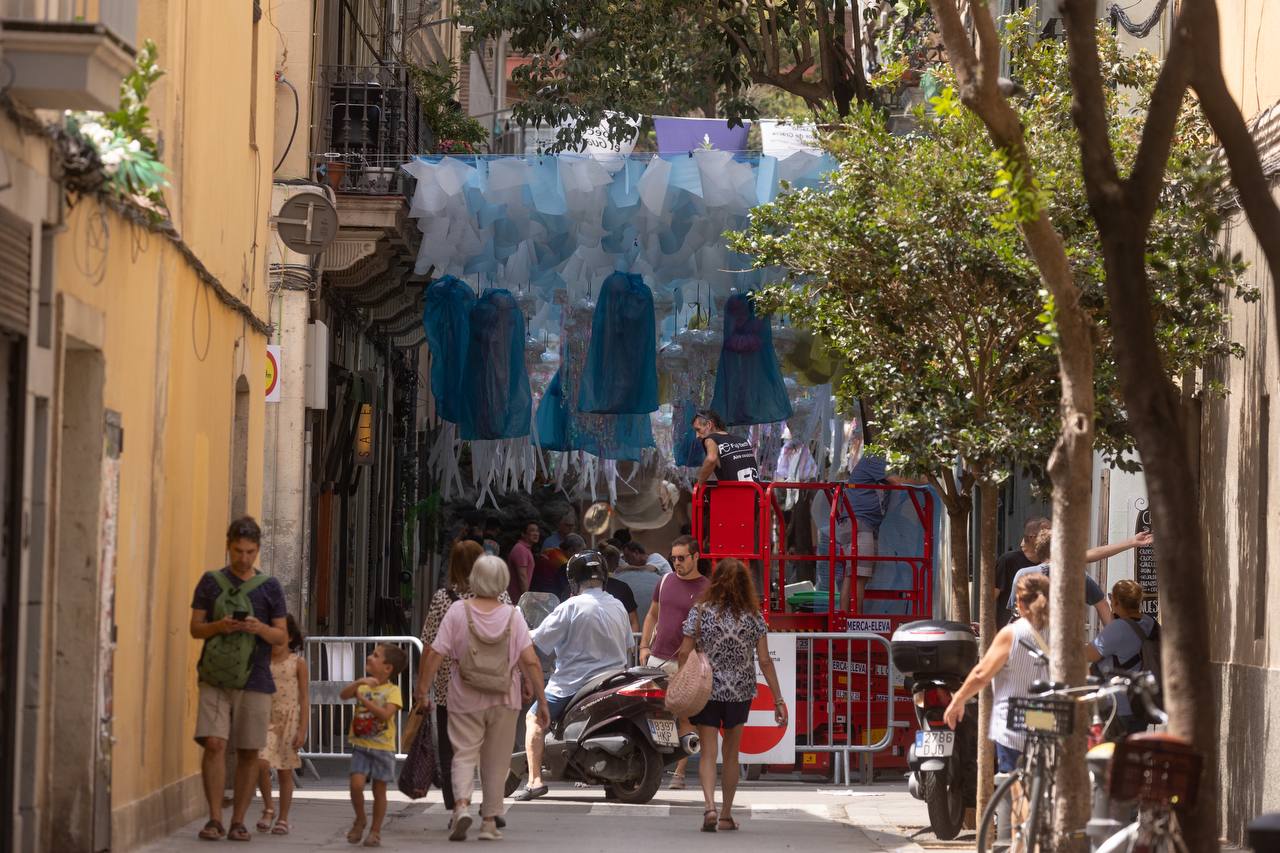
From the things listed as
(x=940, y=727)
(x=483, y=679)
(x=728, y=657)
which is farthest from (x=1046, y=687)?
(x=728, y=657)

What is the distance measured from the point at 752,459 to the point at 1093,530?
304 cm

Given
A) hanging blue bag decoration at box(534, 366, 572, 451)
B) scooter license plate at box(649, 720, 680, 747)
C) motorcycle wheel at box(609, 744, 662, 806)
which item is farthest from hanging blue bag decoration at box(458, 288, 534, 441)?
scooter license plate at box(649, 720, 680, 747)

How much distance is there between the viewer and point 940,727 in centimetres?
1275

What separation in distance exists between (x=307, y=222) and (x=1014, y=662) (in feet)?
26.4

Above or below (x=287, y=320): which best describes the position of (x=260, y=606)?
below

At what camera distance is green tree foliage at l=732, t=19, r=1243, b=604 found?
41.9 ft

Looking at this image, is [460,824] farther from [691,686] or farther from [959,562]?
[959,562]

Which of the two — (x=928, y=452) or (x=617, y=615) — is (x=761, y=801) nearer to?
(x=617, y=615)

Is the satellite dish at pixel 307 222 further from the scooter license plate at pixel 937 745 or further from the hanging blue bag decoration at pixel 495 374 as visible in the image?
the scooter license plate at pixel 937 745

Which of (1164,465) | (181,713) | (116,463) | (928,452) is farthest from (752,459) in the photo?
(1164,465)

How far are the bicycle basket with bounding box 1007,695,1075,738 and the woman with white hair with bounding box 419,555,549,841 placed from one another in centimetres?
375

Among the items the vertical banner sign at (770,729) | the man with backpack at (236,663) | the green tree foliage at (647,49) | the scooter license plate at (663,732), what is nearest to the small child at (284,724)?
the man with backpack at (236,663)

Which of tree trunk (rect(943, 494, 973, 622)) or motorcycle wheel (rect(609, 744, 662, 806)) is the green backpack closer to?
motorcycle wheel (rect(609, 744, 662, 806))

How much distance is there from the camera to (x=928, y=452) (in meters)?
13.1
